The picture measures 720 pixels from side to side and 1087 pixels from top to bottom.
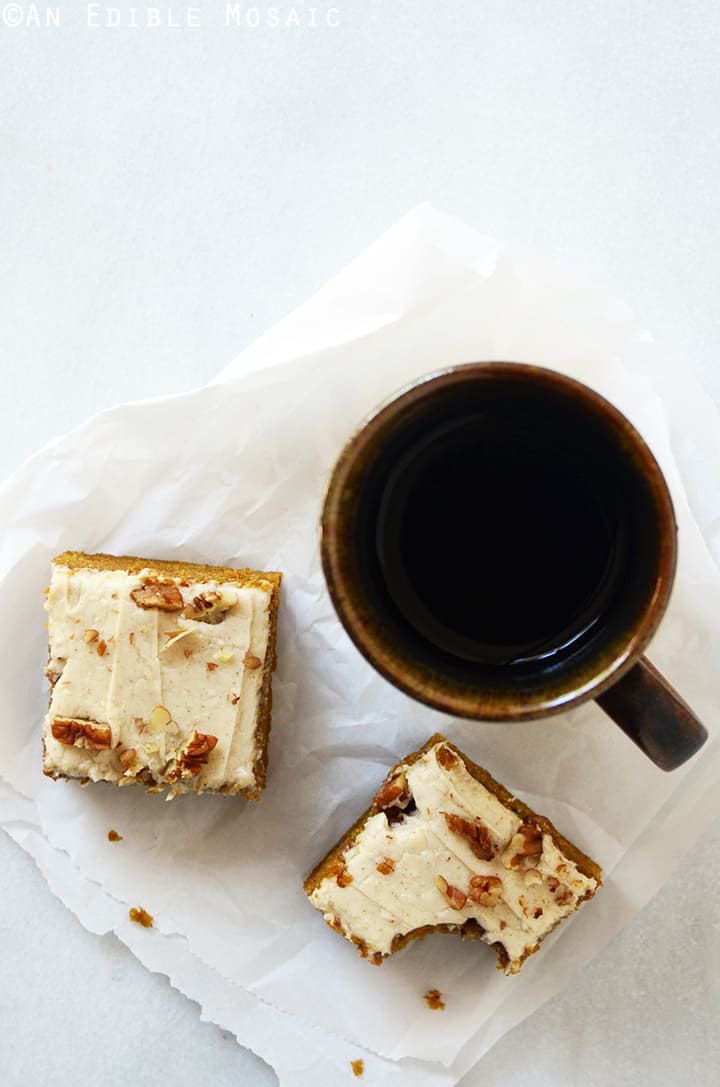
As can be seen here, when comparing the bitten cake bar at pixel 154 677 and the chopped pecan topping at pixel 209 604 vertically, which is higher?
the chopped pecan topping at pixel 209 604

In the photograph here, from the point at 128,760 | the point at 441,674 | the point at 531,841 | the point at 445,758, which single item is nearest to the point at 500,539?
the point at 441,674

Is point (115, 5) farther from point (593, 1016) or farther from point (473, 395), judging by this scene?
point (593, 1016)

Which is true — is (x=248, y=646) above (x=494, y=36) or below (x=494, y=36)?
below

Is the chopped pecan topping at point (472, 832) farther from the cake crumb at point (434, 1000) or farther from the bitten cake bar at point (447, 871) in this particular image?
the cake crumb at point (434, 1000)

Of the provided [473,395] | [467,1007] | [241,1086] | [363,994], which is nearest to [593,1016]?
[467,1007]

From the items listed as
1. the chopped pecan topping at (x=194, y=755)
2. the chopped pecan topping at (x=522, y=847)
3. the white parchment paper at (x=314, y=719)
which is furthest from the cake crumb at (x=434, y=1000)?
the chopped pecan topping at (x=194, y=755)

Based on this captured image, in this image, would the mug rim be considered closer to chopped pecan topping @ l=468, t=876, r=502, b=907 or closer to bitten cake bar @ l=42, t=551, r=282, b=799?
bitten cake bar @ l=42, t=551, r=282, b=799
